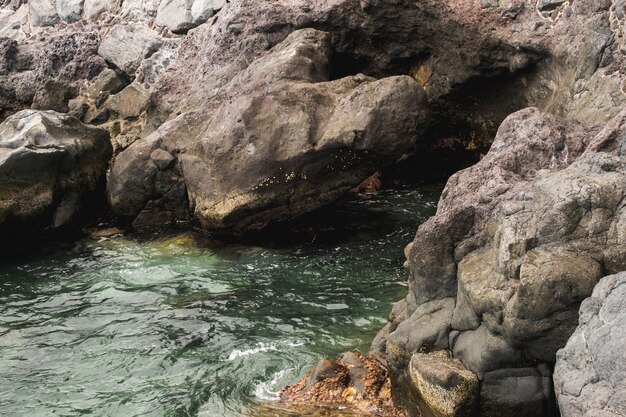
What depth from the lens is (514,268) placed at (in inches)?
263

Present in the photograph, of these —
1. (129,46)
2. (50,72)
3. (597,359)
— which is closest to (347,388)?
(597,359)

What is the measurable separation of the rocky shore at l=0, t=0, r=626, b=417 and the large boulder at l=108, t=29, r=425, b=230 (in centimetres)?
4

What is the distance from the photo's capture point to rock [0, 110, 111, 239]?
14.5 m

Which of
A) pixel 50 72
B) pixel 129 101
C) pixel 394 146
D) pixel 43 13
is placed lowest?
pixel 394 146

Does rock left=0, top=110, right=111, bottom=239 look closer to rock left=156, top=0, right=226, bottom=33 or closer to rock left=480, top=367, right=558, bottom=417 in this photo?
rock left=156, top=0, right=226, bottom=33

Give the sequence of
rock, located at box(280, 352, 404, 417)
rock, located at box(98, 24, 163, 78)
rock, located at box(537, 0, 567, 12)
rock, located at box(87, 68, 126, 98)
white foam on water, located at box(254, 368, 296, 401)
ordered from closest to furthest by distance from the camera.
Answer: rock, located at box(280, 352, 404, 417), white foam on water, located at box(254, 368, 296, 401), rock, located at box(537, 0, 567, 12), rock, located at box(98, 24, 163, 78), rock, located at box(87, 68, 126, 98)

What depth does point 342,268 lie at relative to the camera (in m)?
12.7

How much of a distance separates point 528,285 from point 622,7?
836 cm

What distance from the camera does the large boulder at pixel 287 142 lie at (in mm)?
13344

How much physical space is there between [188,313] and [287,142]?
406cm

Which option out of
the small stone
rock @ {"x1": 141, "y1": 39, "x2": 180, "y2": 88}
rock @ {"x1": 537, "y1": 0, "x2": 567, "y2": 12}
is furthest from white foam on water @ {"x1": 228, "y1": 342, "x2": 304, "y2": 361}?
rock @ {"x1": 141, "y1": 39, "x2": 180, "y2": 88}

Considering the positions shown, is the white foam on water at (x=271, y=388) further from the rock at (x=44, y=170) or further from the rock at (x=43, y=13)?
the rock at (x=43, y=13)

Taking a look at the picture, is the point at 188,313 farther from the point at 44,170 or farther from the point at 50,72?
the point at 50,72

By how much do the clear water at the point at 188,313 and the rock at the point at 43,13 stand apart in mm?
11366
